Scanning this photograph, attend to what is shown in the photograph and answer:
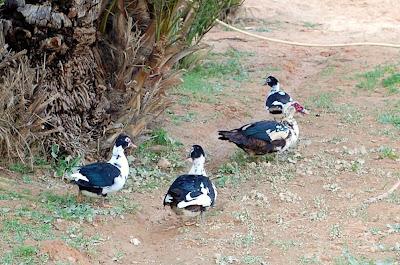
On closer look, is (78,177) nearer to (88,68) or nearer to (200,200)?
(200,200)

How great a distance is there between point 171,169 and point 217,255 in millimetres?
2549

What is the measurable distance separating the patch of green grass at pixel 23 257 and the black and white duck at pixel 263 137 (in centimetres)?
316

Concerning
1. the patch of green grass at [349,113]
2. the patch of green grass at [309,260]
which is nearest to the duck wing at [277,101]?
the patch of green grass at [349,113]

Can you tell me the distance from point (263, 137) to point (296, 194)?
1.09 meters

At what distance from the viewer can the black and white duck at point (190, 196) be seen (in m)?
6.72

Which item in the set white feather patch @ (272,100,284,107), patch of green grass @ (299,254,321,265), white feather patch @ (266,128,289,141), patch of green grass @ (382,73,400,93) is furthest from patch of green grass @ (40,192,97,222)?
patch of green grass @ (382,73,400,93)

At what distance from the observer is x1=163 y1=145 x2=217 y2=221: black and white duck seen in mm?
6723

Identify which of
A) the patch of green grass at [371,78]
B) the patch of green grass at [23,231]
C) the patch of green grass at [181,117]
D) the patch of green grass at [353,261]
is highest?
the patch of green grass at [353,261]

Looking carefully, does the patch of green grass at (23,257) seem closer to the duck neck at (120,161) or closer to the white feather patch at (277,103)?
the duck neck at (120,161)

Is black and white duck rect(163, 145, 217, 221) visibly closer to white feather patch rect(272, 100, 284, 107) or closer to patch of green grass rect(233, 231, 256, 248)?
patch of green grass rect(233, 231, 256, 248)

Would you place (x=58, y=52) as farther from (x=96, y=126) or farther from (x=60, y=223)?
(x=60, y=223)

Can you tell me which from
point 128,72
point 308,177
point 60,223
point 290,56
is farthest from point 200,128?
point 290,56

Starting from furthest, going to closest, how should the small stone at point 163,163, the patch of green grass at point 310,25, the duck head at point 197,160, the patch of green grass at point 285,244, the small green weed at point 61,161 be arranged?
the patch of green grass at point 310,25 → the small stone at point 163,163 → the small green weed at point 61,161 → the duck head at point 197,160 → the patch of green grass at point 285,244

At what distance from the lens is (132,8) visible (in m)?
9.05
